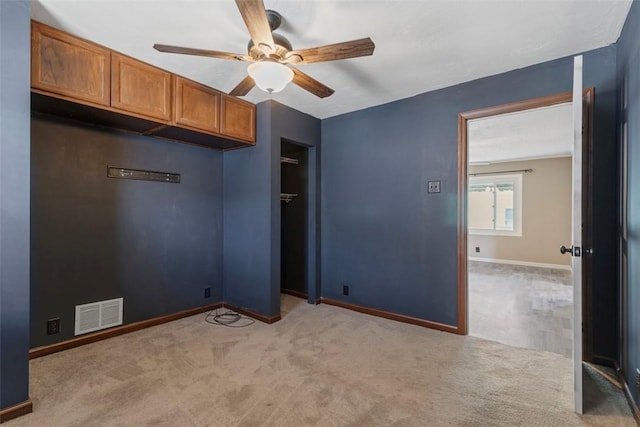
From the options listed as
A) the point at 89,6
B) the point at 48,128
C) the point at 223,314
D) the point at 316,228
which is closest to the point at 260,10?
the point at 89,6

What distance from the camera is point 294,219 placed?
14.0 ft

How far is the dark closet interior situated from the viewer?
4.09 meters

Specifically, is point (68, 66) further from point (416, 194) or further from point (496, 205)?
point (496, 205)

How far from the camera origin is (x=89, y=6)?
1785mm

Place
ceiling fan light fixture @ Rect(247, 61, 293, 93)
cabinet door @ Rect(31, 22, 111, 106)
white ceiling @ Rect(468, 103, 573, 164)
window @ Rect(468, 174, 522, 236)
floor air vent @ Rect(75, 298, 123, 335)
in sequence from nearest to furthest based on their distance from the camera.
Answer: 1. ceiling fan light fixture @ Rect(247, 61, 293, 93)
2. cabinet door @ Rect(31, 22, 111, 106)
3. floor air vent @ Rect(75, 298, 123, 335)
4. white ceiling @ Rect(468, 103, 573, 164)
5. window @ Rect(468, 174, 522, 236)

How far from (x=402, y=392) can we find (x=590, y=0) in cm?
262

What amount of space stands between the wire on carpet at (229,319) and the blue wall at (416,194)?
3.64 feet

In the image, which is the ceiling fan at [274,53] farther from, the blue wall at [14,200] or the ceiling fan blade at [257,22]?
the blue wall at [14,200]

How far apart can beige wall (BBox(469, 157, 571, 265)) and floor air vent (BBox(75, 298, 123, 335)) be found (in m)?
7.40

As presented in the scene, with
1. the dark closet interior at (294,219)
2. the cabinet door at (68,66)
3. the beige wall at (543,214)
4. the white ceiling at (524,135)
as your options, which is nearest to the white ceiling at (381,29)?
the cabinet door at (68,66)

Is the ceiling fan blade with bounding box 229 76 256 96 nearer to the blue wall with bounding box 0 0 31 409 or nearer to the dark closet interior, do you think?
the blue wall with bounding box 0 0 31 409

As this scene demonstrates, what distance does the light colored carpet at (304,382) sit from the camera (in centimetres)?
168

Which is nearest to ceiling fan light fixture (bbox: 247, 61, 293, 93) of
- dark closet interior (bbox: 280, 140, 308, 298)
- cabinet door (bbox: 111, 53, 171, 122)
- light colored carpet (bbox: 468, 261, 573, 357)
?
cabinet door (bbox: 111, 53, 171, 122)

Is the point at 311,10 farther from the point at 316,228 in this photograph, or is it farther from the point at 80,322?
the point at 80,322
